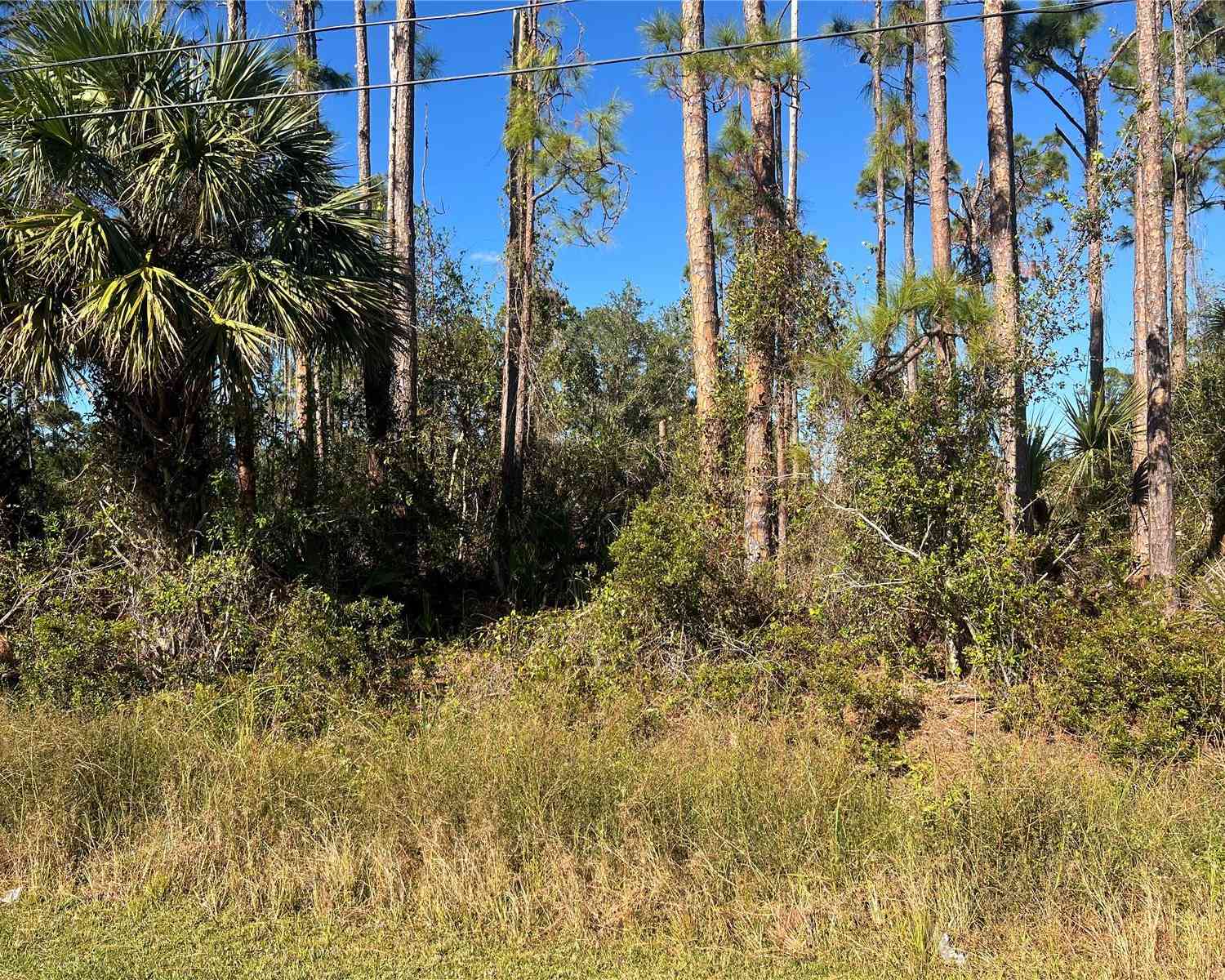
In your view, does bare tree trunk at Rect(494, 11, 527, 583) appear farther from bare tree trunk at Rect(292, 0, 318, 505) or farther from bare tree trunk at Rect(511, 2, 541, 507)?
bare tree trunk at Rect(292, 0, 318, 505)

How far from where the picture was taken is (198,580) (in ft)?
23.8

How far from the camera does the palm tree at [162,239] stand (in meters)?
6.79

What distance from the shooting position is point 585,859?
4473mm

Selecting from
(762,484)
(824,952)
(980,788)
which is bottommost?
(824,952)

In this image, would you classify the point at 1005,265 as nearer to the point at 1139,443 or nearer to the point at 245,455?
the point at 1139,443

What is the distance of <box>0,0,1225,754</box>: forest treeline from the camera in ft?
22.4

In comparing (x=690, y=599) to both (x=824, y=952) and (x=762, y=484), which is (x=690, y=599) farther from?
(x=824, y=952)

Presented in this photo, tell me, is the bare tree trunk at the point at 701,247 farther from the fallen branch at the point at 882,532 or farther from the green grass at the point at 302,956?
the green grass at the point at 302,956

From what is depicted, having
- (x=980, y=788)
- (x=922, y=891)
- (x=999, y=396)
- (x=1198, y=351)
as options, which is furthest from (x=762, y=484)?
(x=1198, y=351)

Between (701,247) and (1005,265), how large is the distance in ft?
11.1

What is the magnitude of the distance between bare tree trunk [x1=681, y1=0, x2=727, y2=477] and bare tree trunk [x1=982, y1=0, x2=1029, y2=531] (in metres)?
3.02

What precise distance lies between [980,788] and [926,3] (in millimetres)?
11183

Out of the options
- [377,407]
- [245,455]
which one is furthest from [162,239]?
[377,407]

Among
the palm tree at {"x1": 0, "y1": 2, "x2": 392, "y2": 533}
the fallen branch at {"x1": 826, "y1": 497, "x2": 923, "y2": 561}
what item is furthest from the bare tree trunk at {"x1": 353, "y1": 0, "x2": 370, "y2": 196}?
the fallen branch at {"x1": 826, "y1": 497, "x2": 923, "y2": 561}
